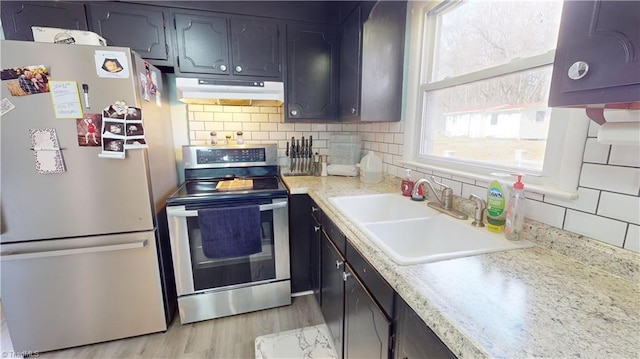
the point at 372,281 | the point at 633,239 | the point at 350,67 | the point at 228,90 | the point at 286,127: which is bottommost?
the point at 372,281

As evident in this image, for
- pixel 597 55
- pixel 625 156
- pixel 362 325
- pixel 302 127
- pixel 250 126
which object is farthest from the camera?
pixel 302 127

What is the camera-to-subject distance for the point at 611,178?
2.51 feet

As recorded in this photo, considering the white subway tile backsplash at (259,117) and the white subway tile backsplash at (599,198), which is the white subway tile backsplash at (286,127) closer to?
the white subway tile backsplash at (259,117)

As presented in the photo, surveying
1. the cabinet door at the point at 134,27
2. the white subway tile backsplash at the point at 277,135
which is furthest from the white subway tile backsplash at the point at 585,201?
the cabinet door at the point at 134,27

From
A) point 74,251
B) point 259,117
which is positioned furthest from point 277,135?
point 74,251

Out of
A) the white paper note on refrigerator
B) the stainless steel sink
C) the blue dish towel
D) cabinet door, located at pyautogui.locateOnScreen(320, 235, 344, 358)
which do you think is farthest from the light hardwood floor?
the white paper note on refrigerator

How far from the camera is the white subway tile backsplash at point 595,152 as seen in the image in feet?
2.54

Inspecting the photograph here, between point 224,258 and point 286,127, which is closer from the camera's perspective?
point 224,258

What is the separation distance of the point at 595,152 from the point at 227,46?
2.03m

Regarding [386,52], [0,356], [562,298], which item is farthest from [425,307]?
[0,356]

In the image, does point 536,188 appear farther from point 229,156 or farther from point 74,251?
point 74,251

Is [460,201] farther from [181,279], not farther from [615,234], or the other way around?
[181,279]

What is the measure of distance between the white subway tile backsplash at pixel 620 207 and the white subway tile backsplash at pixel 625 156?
0.09 m

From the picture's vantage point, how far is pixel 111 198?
1.45 m
